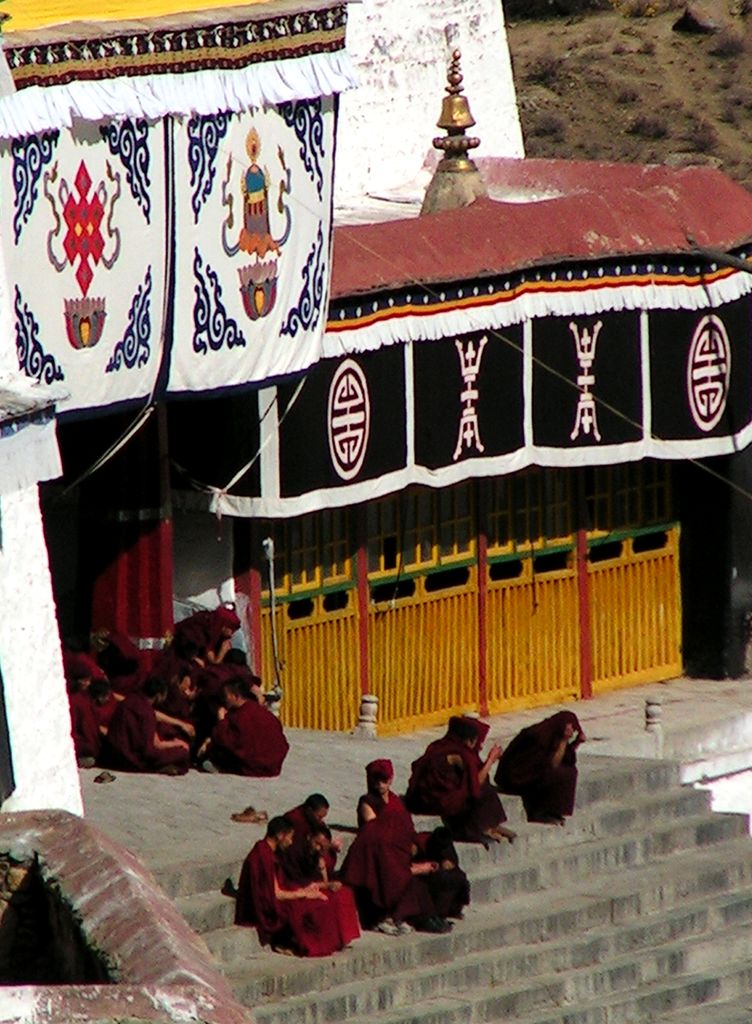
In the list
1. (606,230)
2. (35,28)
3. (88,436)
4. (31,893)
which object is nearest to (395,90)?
(606,230)

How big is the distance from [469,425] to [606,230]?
5.91 ft

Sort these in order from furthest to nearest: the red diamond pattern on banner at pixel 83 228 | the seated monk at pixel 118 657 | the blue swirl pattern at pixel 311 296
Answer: the seated monk at pixel 118 657 → the blue swirl pattern at pixel 311 296 → the red diamond pattern on banner at pixel 83 228

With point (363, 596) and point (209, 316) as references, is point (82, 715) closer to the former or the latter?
point (209, 316)

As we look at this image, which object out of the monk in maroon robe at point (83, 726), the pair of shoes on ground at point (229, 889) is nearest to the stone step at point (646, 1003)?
the pair of shoes on ground at point (229, 889)

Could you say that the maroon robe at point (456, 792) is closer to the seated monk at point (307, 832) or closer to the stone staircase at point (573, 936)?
the stone staircase at point (573, 936)

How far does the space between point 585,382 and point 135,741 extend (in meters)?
4.83

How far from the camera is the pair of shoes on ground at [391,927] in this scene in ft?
51.2

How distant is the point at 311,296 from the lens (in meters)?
18.0

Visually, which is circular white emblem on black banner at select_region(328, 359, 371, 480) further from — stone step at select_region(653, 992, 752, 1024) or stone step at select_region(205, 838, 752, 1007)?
stone step at select_region(653, 992, 752, 1024)

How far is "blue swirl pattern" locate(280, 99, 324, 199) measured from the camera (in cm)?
1756

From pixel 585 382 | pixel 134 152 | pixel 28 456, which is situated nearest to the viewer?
pixel 28 456

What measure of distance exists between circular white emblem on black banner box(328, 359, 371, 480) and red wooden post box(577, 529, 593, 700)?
117 inches

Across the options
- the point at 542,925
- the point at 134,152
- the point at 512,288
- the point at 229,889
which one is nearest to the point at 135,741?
the point at 229,889

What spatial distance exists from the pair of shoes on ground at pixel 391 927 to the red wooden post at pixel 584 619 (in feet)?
20.2
